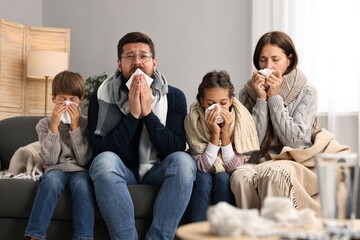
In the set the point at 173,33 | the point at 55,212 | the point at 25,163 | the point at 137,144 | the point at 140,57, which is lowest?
the point at 55,212

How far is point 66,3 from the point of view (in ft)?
19.5

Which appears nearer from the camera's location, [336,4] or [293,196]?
[293,196]

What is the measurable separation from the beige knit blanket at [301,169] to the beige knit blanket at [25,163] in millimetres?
1079

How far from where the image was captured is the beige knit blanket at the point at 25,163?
292 cm

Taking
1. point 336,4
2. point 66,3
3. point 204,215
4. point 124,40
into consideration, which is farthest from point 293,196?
point 66,3

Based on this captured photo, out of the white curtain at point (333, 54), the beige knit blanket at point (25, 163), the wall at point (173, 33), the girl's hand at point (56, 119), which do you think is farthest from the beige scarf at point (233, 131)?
the wall at point (173, 33)

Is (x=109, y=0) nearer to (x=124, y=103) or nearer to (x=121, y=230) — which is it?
(x=124, y=103)

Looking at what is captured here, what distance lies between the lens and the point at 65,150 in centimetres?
275

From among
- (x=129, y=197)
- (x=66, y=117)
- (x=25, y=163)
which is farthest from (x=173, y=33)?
Result: (x=129, y=197)

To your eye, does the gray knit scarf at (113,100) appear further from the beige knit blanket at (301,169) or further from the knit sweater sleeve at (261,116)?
the beige knit blanket at (301,169)

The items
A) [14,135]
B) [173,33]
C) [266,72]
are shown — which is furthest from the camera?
[173,33]

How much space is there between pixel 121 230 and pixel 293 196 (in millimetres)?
681

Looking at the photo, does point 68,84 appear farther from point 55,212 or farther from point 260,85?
point 260,85

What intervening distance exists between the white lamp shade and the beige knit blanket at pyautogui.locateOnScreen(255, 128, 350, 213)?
306 cm
